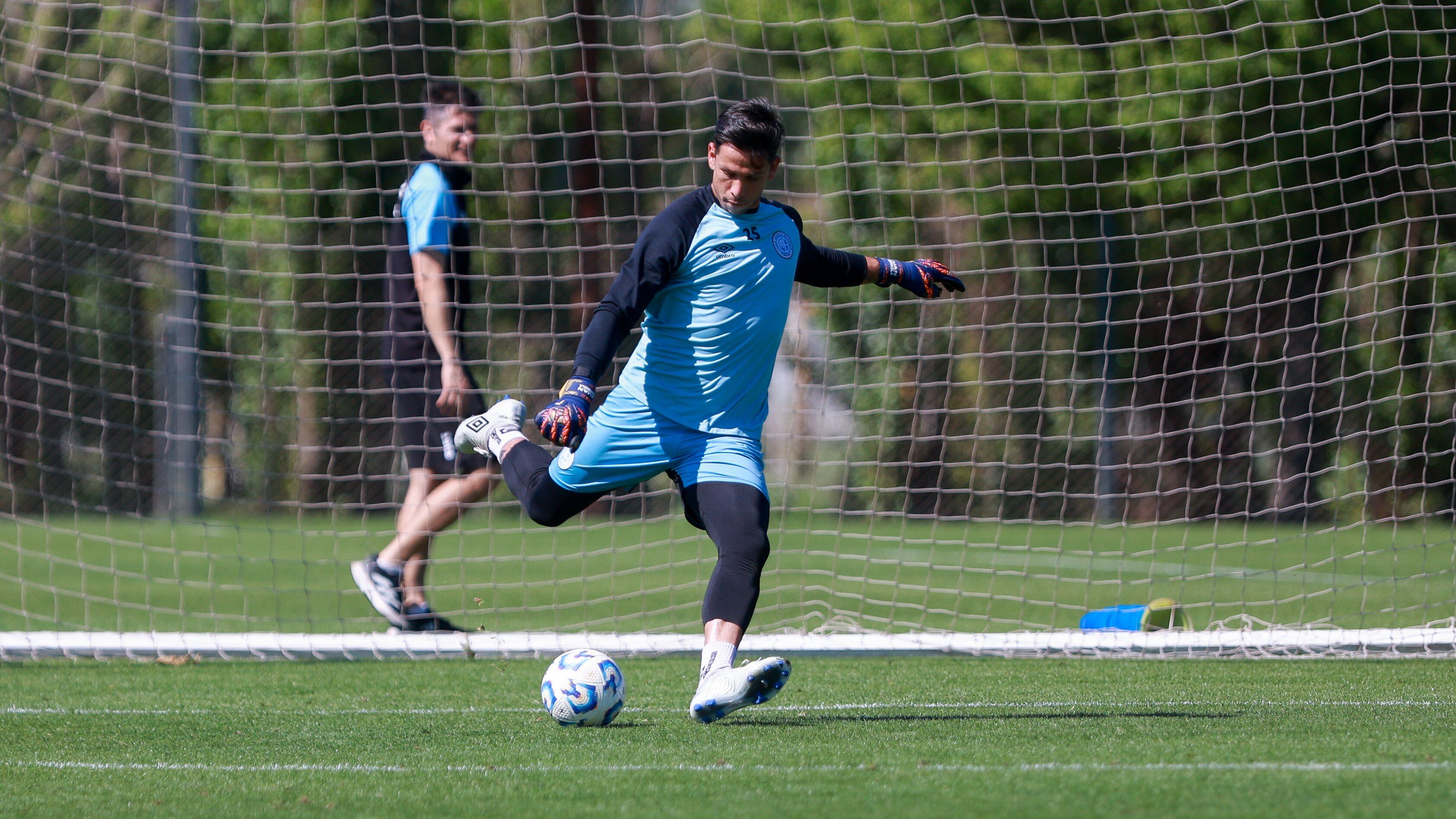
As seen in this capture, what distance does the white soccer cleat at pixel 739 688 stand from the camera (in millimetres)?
3799

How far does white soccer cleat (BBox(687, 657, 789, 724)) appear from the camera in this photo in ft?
12.5

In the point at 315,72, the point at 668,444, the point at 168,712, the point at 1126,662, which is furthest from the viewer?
the point at 315,72

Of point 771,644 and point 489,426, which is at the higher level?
point 489,426

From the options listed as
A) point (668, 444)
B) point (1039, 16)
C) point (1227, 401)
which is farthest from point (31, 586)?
point (1227, 401)

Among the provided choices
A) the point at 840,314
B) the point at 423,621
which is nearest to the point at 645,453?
the point at 423,621

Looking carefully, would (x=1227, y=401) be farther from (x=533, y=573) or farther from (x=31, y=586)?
(x=31, y=586)

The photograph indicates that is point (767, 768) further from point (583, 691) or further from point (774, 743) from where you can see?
point (583, 691)

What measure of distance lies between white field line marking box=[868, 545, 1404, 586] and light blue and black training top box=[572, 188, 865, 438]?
15.1 ft

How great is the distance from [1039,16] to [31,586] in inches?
301

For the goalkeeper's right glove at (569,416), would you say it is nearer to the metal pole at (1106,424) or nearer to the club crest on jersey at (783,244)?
the club crest on jersey at (783,244)

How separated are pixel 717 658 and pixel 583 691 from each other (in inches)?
17.3

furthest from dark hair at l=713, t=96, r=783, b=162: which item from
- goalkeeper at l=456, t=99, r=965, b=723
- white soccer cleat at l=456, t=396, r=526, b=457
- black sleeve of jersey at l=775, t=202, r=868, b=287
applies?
white soccer cleat at l=456, t=396, r=526, b=457

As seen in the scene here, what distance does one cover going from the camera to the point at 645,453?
430 centimetres

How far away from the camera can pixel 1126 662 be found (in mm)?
5656
